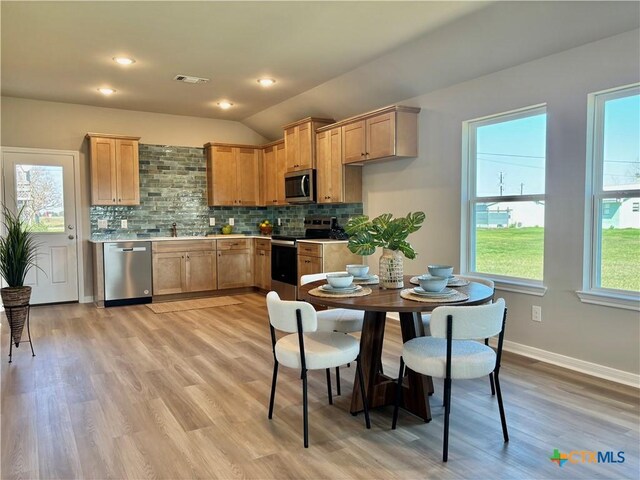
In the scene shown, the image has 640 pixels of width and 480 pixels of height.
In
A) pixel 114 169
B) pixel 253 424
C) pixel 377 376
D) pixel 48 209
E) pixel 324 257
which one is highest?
pixel 114 169

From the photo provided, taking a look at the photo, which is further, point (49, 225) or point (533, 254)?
point (49, 225)

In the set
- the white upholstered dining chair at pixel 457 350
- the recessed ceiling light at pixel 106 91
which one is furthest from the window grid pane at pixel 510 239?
the recessed ceiling light at pixel 106 91

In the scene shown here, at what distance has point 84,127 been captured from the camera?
251 inches

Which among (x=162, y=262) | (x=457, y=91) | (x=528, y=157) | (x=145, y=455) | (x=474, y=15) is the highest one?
(x=474, y=15)

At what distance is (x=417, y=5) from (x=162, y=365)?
134 inches

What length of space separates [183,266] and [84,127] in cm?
237

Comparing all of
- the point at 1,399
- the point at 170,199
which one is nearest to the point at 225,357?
the point at 1,399

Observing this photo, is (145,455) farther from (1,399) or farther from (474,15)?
(474,15)

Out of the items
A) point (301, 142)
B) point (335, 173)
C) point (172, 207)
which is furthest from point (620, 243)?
point (172, 207)

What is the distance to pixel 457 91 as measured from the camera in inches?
172

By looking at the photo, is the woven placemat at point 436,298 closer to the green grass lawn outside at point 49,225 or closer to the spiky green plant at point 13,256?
the spiky green plant at point 13,256

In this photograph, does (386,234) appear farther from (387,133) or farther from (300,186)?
(300,186)

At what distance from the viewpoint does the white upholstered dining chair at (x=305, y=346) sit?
2.36 metres

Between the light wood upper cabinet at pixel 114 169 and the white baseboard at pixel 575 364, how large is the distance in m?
5.13
